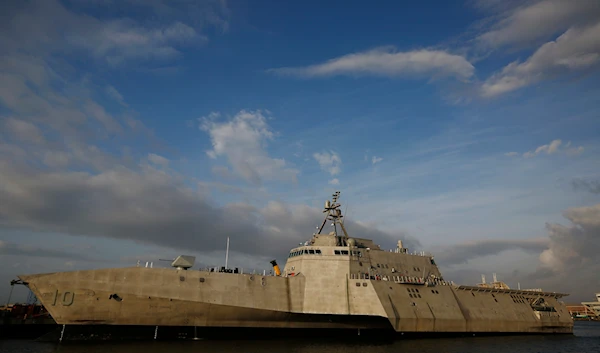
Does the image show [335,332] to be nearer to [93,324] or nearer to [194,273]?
[194,273]

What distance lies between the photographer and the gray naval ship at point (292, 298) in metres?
24.4

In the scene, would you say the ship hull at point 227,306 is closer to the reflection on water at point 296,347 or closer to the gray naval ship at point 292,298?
the gray naval ship at point 292,298

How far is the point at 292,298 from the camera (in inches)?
1143

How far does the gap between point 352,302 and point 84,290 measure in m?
19.3

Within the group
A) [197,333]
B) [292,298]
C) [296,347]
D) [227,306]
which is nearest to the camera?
[296,347]

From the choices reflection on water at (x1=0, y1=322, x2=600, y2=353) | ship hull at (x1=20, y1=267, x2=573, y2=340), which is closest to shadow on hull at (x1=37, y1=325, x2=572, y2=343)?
ship hull at (x1=20, y1=267, x2=573, y2=340)

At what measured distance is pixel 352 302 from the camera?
2906 centimetres

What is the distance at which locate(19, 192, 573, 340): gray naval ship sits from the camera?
79.9 ft

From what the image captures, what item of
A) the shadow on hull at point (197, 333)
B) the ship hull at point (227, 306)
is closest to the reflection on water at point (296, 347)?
the shadow on hull at point (197, 333)

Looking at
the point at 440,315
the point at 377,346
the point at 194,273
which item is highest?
the point at 194,273

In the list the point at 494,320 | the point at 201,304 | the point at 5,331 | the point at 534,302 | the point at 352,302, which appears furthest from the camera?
the point at 534,302

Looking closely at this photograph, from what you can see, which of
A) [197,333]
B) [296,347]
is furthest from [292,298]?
[197,333]

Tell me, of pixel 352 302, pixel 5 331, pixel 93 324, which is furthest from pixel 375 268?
pixel 5 331

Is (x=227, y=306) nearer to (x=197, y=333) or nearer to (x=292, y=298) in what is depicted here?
(x=197, y=333)
